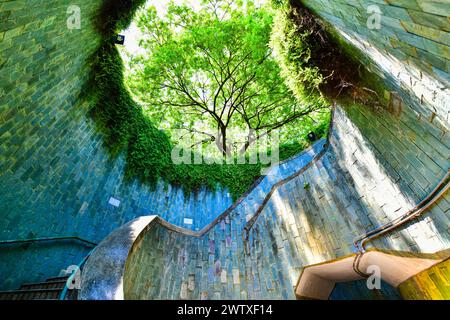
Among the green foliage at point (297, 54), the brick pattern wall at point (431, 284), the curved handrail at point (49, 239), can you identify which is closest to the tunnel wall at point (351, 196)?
the brick pattern wall at point (431, 284)

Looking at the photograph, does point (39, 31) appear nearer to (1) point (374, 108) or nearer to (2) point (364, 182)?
(1) point (374, 108)

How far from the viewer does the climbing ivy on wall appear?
6.48 meters

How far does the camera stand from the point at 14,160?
4.72 metres

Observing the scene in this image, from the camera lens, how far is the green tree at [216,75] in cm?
1119

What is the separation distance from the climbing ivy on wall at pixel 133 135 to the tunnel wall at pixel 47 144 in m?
0.42

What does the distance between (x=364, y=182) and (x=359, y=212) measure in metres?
0.70

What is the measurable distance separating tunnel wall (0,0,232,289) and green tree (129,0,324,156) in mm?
6086

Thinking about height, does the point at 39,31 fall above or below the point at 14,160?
above

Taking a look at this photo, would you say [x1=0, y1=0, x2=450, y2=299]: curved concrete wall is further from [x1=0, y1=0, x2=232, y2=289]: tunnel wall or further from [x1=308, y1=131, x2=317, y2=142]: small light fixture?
[x1=308, y1=131, x2=317, y2=142]: small light fixture

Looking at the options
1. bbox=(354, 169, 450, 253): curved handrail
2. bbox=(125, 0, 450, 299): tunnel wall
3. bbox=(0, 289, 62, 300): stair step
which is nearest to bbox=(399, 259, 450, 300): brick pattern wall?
bbox=(125, 0, 450, 299): tunnel wall

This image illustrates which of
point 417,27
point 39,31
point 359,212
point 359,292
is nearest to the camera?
point 417,27

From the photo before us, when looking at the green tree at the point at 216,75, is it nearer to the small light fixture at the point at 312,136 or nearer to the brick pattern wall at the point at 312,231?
the small light fixture at the point at 312,136

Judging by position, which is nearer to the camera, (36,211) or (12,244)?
(12,244)
